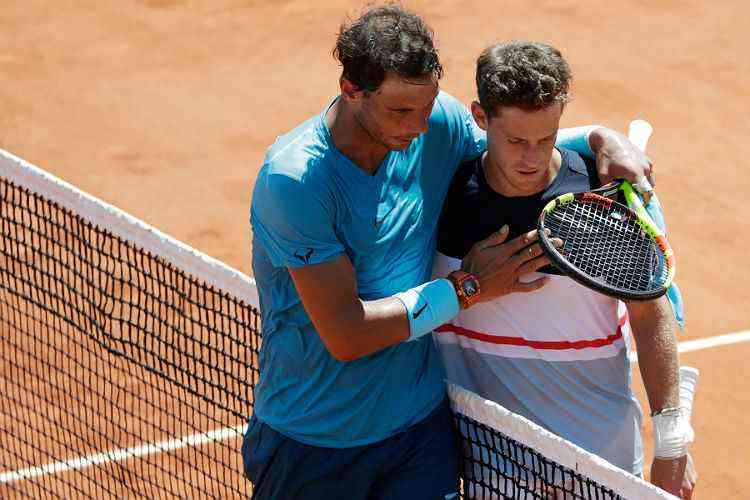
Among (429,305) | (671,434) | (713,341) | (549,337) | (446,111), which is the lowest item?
(713,341)

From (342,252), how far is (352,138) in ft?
1.12

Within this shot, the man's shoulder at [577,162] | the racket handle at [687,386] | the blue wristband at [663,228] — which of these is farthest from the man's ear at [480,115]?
the racket handle at [687,386]

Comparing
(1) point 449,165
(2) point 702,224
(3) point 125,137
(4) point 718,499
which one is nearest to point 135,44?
(3) point 125,137

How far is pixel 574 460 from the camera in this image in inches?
154

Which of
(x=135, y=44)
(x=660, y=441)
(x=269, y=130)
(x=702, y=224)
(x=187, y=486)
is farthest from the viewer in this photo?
(x=135, y=44)

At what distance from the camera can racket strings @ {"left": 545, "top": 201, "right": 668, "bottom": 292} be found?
378cm

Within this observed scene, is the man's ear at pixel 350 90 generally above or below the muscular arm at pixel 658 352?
above

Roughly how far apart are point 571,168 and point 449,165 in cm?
38

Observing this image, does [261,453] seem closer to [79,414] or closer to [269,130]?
[79,414]

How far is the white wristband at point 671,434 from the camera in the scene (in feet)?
12.5

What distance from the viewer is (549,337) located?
400 cm

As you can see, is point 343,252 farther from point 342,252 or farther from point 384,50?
point 384,50

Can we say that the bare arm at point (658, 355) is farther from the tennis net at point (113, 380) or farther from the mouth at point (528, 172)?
the tennis net at point (113, 380)

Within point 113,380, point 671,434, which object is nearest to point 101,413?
point 113,380
